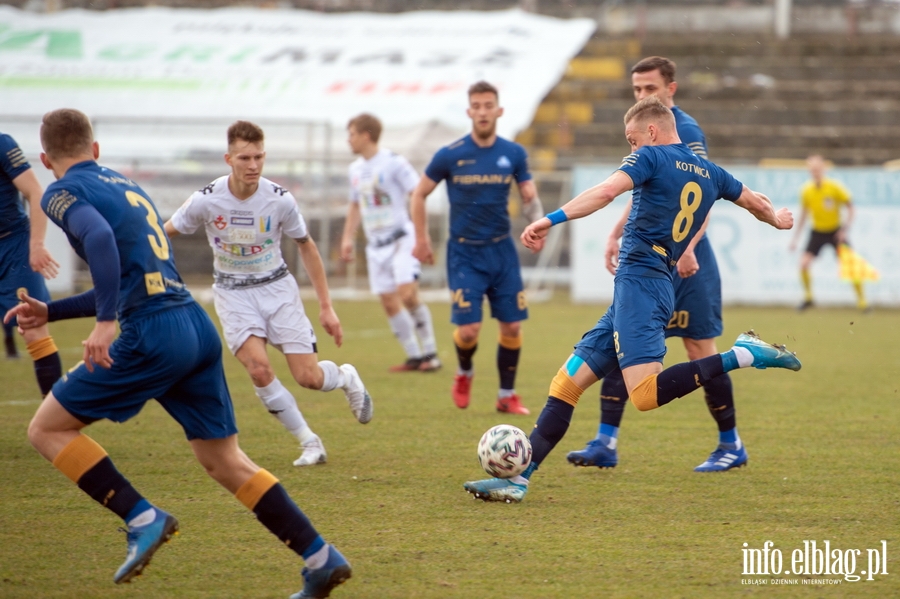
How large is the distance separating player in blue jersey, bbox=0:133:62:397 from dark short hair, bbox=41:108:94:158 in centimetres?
261

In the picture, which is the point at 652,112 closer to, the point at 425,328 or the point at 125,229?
the point at 125,229

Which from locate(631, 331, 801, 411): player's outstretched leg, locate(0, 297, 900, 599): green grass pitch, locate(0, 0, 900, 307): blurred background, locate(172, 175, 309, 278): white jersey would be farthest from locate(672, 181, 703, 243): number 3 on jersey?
locate(0, 0, 900, 307): blurred background

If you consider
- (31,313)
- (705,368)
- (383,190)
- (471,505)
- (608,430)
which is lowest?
(471,505)

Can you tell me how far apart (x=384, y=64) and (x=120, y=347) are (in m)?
19.0

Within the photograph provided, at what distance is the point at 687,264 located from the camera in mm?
5848

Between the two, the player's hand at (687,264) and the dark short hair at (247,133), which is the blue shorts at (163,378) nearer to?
the dark short hair at (247,133)

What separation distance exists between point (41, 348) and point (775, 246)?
45.4 ft

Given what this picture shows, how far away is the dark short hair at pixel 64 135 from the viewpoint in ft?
13.8

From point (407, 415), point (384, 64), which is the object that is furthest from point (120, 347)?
point (384, 64)

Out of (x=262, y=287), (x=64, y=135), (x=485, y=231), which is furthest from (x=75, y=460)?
(x=485, y=231)

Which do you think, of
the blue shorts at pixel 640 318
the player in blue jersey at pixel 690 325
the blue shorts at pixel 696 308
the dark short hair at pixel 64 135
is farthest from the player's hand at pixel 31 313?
the blue shorts at pixel 696 308

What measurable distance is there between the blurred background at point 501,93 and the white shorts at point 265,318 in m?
12.0

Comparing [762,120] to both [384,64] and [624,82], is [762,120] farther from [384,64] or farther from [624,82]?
[384,64]

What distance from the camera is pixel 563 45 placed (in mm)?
22750
